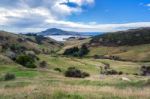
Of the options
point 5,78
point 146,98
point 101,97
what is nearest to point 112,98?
point 101,97

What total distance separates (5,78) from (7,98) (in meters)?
22.9

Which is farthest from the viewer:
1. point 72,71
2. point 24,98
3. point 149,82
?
point 72,71

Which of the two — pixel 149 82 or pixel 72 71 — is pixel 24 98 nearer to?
pixel 149 82

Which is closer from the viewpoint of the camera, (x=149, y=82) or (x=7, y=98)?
(x=7, y=98)

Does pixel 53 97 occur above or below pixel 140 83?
above

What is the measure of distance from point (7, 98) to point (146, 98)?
5.58 metres

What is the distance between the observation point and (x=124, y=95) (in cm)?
1585

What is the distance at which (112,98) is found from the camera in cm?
1502

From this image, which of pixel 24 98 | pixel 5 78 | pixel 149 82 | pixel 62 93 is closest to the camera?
pixel 24 98

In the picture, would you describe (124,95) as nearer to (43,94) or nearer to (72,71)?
(43,94)

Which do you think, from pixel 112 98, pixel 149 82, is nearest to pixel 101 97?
pixel 112 98

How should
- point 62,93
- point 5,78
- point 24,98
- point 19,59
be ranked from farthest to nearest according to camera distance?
point 19,59, point 5,78, point 62,93, point 24,98

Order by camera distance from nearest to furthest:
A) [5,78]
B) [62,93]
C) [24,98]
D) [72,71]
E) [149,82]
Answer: [24,98] → [62,93] → [149,82] → [5,78] → [72,71]

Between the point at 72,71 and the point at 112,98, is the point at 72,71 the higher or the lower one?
the lower one
